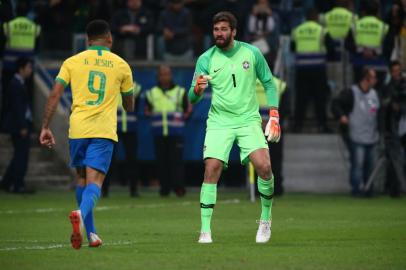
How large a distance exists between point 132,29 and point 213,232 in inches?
468

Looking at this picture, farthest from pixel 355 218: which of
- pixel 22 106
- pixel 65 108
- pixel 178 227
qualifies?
pixel 65 108

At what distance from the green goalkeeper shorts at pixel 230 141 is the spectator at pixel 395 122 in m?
11.3

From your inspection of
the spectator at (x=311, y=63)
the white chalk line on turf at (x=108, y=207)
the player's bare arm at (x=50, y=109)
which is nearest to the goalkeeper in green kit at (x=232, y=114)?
the player's bare arm at (x=50, y=109)

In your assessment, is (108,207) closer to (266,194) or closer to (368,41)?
(266,194)

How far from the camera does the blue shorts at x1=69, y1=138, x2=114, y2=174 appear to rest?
513 inches

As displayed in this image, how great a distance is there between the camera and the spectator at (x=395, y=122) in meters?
25.0

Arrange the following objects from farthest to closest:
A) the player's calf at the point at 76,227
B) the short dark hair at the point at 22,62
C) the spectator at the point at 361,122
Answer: the spectator at the point at 361,122 → the short dark hair at the point at 22,62 → the player's calf at the point at 76,227

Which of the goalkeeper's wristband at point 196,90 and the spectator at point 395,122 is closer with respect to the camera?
the goalkeeper's wristband at point 196,90

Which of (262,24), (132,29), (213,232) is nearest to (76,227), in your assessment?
(213,232)

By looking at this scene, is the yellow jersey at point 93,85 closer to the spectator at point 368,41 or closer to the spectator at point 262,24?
the spectator at point 262,24

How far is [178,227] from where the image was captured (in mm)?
16594

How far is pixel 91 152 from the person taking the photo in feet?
42.9

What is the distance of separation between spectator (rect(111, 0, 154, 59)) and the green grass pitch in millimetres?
4395

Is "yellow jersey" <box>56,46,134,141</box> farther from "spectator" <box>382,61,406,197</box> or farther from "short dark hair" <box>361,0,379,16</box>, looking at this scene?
"short dark hair" <box>361,0,379,16</box>
